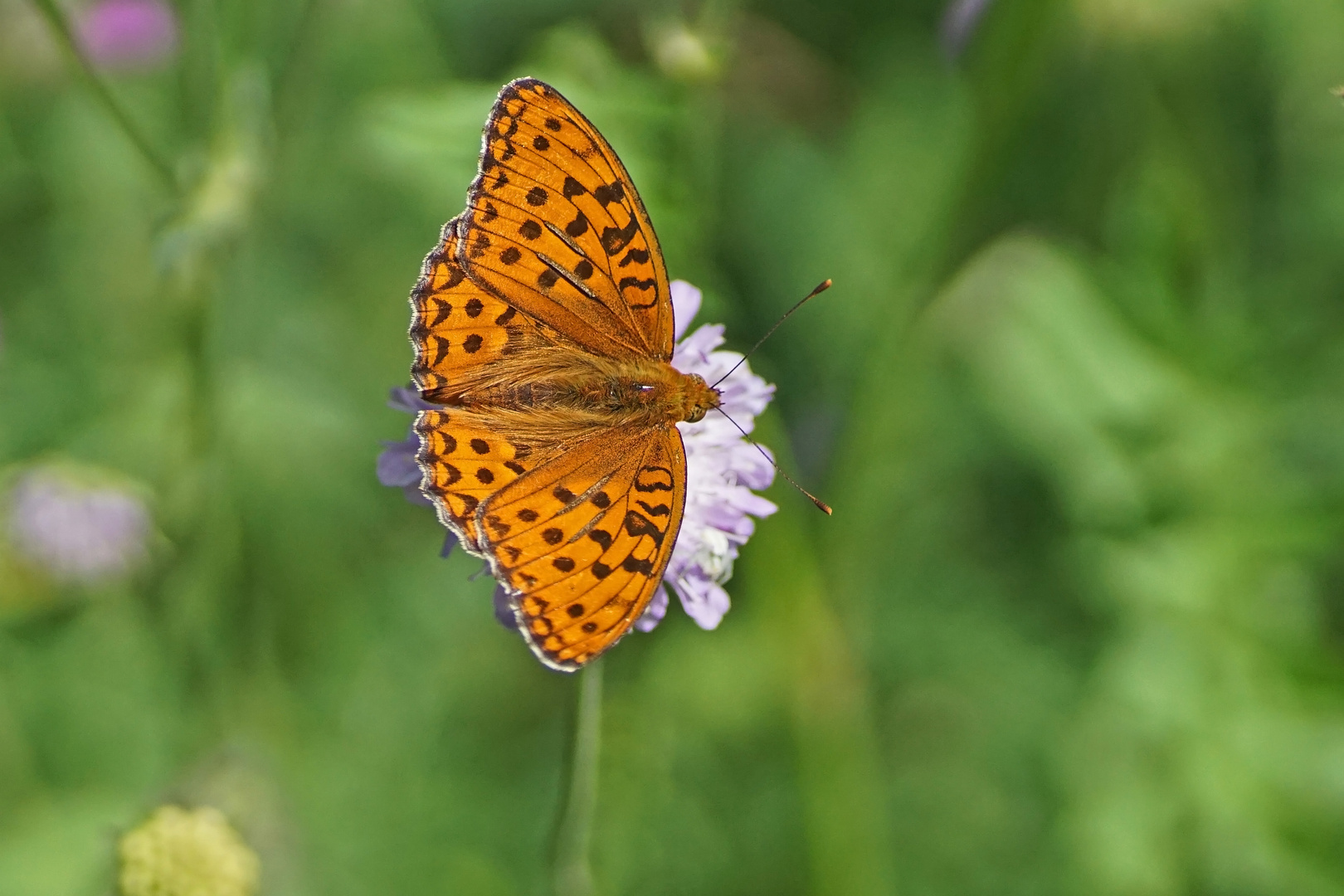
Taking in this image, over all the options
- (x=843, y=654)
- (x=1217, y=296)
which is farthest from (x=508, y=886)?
(x=1217, y=296)

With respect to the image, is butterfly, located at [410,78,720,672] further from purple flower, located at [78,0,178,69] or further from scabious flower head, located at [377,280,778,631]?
purple flower, located at [78,0,178,69]

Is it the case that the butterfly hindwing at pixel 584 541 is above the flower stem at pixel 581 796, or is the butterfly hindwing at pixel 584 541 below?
above

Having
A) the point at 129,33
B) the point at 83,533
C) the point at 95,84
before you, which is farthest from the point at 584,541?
the point at 129,33

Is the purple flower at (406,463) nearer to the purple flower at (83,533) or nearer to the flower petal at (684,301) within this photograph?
the flower petal at (684,301)

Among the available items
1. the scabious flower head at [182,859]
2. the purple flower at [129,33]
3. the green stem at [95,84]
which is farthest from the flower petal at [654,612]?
the purple flower at [129,33]

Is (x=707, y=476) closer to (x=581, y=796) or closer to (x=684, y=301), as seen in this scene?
(x=684, y=301)
